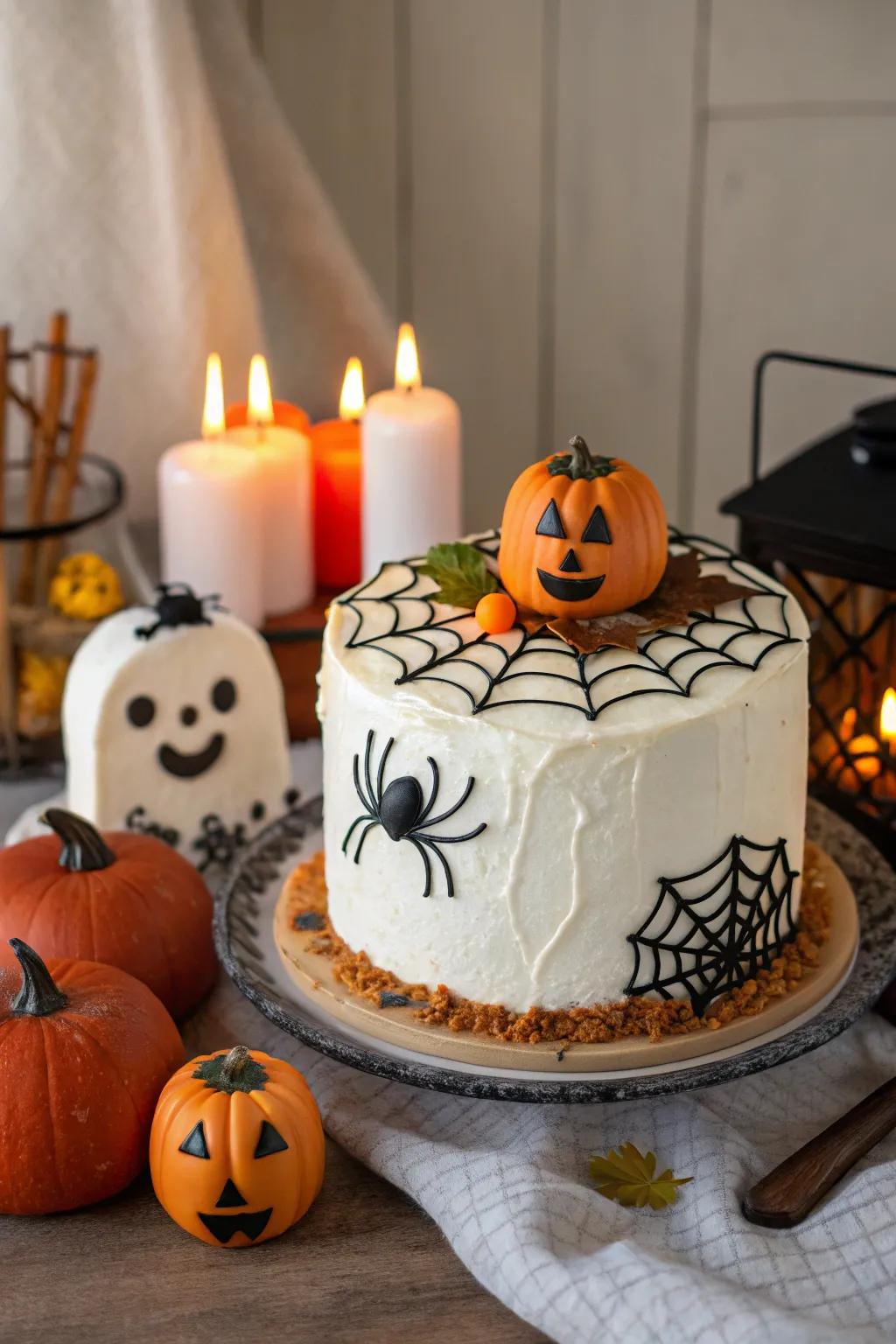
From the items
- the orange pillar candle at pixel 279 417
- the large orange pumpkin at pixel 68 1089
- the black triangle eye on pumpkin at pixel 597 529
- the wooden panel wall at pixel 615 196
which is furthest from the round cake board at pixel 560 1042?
the wooden panel wall at pixel 615 196

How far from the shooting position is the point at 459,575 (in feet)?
4.16

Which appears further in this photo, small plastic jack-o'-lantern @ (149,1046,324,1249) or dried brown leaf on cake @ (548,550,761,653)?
dried brown leaf on cake @ (548,550,761,653)

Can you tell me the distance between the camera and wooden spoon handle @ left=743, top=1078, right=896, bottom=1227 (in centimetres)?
110

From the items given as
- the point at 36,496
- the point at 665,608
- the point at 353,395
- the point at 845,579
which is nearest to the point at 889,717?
the point at 845,579

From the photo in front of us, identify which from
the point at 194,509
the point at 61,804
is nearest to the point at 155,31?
the point at 194,509

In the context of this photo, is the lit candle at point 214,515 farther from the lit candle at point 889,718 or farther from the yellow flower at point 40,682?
the lit candle at point 889,718

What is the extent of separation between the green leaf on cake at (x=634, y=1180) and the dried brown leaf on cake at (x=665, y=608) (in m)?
0.39

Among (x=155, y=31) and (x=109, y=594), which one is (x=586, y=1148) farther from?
(x=155, y=31)

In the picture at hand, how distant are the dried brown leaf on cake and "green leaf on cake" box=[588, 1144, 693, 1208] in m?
0.39

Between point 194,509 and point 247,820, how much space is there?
14.2 inches

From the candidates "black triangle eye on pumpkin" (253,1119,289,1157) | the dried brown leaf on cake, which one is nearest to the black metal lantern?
the dried brown leaf on cake

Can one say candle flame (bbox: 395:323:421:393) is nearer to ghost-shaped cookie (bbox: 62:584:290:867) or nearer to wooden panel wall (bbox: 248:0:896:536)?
ghost-shaped cookie (bbox: 62:584:290:867)

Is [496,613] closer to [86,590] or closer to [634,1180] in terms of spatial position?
[634,1180]

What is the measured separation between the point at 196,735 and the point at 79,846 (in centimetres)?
22
